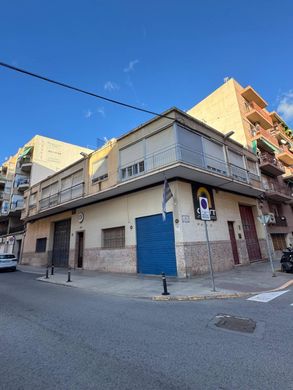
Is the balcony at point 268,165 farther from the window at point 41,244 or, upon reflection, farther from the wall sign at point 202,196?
the window at point 41,244

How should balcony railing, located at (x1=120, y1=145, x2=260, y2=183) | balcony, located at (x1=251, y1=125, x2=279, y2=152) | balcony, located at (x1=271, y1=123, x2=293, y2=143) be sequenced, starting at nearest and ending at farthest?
balcony railing, located at (x1=120, y1=145, x2=260, y2=183)
balcony, located at (x1=251, y1=125, x2=279, y2=152)
balcony, located at (x1=271, y1=123, x2=293, y2=143)

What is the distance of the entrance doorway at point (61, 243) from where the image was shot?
19.4 m

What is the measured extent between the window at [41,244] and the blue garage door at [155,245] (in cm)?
1302

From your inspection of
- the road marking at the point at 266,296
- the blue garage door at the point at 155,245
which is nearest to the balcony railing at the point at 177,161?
the blue garage door at the point at 155,245

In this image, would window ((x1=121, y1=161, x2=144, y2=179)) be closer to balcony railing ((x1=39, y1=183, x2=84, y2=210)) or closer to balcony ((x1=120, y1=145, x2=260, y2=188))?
balcony ((x1=120, y1=145, x2=260, y2=188))

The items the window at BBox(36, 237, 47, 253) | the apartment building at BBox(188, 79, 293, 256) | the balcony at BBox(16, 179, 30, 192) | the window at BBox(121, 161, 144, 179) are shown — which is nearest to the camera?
the window at BBox(121, 161, 144, 179)

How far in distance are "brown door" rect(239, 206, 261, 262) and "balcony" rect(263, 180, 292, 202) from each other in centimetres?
343

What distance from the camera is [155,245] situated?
12.3 m

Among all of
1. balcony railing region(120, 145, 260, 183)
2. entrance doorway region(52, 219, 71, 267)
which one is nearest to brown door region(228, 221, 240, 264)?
balcony railing region(120, 145, 260, 183)

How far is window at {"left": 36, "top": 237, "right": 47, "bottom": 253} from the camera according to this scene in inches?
860

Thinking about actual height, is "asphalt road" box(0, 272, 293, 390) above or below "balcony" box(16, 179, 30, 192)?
below

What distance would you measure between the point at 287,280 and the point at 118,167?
10497 millimetres

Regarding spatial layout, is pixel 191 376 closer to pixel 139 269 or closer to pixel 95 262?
pixel 139 269

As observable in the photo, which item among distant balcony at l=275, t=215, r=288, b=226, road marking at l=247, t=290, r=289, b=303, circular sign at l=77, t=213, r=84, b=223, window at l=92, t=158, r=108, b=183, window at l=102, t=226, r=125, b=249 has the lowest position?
road marking at l=247, t=290, r=289, b=303
